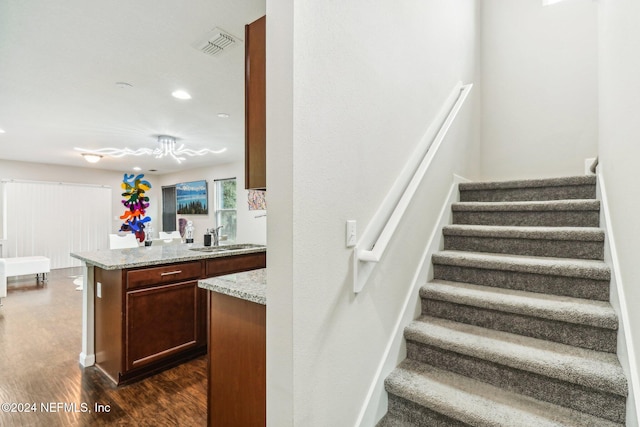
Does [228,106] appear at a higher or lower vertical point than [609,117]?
higher

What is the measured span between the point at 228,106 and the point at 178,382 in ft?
9.44

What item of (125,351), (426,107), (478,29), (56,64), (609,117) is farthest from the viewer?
(478,29)

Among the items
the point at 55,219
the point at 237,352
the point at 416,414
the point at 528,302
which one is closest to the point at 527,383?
the point at 528,302

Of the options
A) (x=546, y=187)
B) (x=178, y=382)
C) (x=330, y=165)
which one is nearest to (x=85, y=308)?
(x=178, y=382)

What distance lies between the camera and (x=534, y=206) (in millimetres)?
2107

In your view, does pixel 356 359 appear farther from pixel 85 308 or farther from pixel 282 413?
pixel 85 308

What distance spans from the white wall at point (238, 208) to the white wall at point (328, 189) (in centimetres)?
449

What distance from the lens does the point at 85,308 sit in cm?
267

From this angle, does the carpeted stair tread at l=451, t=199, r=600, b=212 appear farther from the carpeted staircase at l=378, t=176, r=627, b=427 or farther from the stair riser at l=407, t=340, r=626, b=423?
the stair riser at l=407, t=340, r=626, b=423

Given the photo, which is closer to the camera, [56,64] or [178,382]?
[178,382]

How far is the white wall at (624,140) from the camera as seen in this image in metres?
1.18

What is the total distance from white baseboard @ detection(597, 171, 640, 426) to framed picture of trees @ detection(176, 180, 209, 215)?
7.84 meters

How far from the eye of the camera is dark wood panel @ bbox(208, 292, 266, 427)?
1342 millimetres

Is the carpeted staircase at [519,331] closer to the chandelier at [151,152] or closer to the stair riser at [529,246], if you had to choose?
the stair riser at [529,246]
